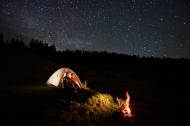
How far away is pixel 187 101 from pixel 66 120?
72.7 ft

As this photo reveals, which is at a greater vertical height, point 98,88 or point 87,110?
point 87,110

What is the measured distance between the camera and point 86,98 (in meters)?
15.6

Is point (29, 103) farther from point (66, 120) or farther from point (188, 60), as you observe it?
point (188, 60)

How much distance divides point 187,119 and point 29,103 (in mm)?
14705

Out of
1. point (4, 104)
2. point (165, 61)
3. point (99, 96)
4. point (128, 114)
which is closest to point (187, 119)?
point (128, 114)

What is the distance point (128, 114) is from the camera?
55.5ft

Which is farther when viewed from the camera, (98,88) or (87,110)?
(98,88)

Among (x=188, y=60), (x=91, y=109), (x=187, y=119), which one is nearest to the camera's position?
(x=91, y=109)

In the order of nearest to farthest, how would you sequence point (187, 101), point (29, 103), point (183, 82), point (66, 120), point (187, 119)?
point (66, 120) < point (29, 103) < point (187, 119) < point (187, 101) < point (183, 82)

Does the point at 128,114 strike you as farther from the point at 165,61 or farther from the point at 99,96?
the point at 165,61

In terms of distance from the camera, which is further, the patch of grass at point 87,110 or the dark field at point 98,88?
the patch of grass at point 87,110

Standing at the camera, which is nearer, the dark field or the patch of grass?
the dark field

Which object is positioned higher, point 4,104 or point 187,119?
point 4,104

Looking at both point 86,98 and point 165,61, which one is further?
point 165,61
